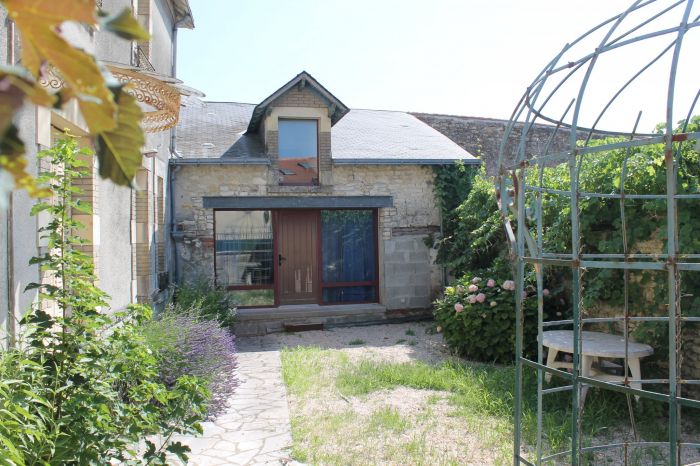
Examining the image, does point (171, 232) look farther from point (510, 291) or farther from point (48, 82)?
point (48, 82)

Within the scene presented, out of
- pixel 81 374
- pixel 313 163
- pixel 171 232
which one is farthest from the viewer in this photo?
pixel 313 163

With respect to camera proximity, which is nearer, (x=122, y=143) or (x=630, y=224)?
(x=122, y=143)

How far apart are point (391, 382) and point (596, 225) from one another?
9.77 feet

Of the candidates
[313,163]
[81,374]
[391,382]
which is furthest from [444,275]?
[81,374]

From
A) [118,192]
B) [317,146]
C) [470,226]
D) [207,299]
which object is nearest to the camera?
[118,192]

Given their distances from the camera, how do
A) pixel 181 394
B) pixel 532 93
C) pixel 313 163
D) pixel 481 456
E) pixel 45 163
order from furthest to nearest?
pixel 313 163
pixel 481 456
pixel 45 163
pixel 532 93
pixel 181 394

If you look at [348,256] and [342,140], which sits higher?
[342,140]

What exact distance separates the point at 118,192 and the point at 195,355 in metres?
2.11

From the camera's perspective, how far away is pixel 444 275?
11125 mm

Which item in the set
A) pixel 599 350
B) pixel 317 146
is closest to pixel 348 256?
pixel 317 146

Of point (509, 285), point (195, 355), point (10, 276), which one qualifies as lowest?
point (195, 355)

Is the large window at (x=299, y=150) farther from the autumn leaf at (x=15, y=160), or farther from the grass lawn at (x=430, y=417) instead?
the autumn leaf at (x=15, y=160)

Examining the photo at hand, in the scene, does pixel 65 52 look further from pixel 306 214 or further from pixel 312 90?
pixel 306 214

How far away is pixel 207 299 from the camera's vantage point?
8.86 meters
